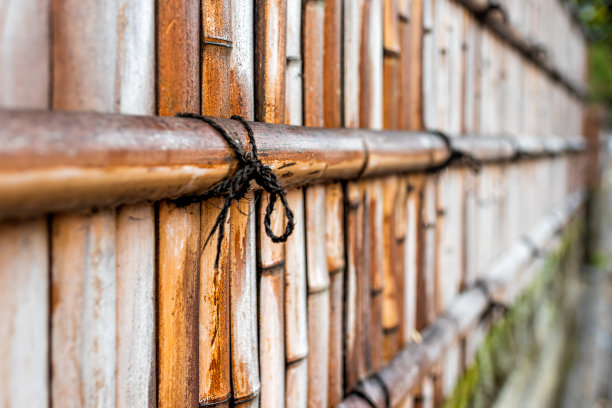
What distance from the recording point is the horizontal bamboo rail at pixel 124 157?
42 centimetres

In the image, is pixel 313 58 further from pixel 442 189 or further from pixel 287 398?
pixel 442 189

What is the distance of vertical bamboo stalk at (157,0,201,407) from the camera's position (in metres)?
0.61

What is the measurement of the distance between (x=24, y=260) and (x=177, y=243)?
0.19m

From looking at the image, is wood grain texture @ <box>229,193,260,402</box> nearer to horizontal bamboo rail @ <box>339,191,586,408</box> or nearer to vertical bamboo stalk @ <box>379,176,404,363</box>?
horizontal bamboo rail @ <box>339,191,586,408</box>

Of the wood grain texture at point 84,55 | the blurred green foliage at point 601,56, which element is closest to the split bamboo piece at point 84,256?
the wood grain texture at point 84,55

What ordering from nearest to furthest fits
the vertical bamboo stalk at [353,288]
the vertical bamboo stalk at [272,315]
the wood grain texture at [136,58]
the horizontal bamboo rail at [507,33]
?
the wood grain texture at [136,58]
the vertical bamboo stalk at [272,315]
the vertical bamboo stalk at [353,288]
the horizontal bamboo rail at [507,33]

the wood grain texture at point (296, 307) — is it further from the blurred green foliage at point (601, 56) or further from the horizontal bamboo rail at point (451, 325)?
the blurred green foliage at point (601, 56)

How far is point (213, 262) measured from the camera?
2.22 ft

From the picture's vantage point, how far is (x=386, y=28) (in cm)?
111


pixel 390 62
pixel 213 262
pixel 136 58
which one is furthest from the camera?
pixel 390 62

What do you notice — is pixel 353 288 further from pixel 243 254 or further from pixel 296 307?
pixel 243 254

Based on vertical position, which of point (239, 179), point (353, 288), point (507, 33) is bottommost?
point (353, 288)

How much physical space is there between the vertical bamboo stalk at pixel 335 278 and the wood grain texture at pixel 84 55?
0.47 metres

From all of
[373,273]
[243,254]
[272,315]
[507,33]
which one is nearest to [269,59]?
[243,254]
